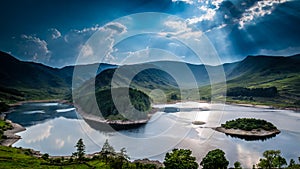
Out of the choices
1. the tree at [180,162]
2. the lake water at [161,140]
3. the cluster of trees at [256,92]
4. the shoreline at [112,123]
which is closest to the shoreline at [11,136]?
the lake water at [161,140]

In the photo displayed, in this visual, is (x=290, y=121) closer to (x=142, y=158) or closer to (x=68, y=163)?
(x=142, y=158)

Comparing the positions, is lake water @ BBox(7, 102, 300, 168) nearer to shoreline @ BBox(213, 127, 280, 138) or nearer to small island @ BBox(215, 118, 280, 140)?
shoreline @ BBox(213, 127, 280, 138)

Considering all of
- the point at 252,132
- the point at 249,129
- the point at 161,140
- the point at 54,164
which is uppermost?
the point at 249,129

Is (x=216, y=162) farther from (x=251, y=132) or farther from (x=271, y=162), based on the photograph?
(x=251, y=132)

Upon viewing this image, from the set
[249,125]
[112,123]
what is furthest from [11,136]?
[249,125]

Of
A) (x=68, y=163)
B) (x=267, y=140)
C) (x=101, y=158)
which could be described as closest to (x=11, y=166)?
(x=68, y=163)

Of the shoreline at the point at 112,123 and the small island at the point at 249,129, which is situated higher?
the shoreline at the point at 112,123

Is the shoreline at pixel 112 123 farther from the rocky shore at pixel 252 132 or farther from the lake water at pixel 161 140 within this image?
the rocky shore at pixel 252 132

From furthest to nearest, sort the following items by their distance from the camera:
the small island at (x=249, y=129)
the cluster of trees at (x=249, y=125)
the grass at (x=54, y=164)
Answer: the cluster of trees at (x=249, y=125) → the small island at (x=249, y=129) → the grass at (x=54, y=164)

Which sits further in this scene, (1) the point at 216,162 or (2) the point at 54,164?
(2) the point at 54,164
